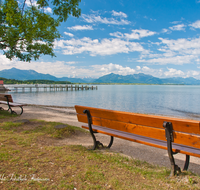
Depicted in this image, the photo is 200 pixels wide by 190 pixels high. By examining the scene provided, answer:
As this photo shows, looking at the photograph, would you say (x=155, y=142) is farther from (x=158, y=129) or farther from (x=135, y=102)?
Answer: (x=135, y=102)

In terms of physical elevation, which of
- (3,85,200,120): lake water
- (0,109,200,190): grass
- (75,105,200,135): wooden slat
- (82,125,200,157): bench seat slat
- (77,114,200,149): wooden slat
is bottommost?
(3,85,200,120): lake water

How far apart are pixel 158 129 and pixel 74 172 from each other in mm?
1781

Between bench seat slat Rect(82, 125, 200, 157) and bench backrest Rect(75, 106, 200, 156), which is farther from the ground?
bench backrest Rect(75, 106, 200, 156)

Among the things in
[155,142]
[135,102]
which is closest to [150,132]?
[155,142]

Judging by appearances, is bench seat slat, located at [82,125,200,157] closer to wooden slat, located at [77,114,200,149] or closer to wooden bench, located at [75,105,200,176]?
wooden bench, located at [75,105,200,176]

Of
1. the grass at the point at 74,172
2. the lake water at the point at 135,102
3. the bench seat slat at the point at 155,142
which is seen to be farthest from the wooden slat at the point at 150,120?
the lake water at the point at 135,102

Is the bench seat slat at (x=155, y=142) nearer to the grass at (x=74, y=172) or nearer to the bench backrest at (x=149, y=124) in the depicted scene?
the bench backrest at (x=149, y=124)

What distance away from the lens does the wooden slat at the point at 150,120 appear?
2523 millimetres

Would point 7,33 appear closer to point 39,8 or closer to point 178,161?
point 39,8

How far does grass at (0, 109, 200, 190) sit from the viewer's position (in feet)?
8.32

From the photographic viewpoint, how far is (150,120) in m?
3.00

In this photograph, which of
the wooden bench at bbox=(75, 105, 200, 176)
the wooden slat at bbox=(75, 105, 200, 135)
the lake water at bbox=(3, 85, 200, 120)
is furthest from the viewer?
the lake water at bbox=(3, 85, 200, 120)

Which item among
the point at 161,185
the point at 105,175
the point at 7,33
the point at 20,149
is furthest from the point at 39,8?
the point at 161,185

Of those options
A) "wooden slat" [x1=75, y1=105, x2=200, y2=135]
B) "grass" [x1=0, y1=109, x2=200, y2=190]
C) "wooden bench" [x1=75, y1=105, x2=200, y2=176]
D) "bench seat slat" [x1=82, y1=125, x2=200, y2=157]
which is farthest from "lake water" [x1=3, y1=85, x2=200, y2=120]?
"grass" [x1=0, y1=109, x2=200, y2=190]
